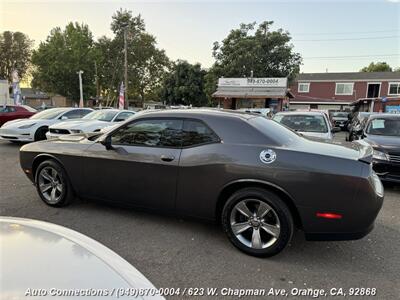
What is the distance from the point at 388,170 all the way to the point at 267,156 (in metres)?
3.75

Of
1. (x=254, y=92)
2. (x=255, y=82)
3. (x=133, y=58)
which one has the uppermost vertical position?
(x=133, y=58)

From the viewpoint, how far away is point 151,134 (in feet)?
12.6

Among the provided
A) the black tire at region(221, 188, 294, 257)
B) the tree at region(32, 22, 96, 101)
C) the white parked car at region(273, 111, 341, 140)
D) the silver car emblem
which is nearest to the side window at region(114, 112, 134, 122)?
the white parked car at region(273, 111, 341, 140)

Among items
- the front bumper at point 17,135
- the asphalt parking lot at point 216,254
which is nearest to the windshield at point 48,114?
the front bumper at point 17,135

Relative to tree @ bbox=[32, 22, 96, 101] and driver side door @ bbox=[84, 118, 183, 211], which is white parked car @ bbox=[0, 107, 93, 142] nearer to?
driver side door @ bbox=[84, 118, 183, 211]

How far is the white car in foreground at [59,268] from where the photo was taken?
1488 mm

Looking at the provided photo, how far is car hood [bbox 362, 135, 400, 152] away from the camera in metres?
5.62

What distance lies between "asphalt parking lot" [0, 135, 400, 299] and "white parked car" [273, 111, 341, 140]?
10.4 feet

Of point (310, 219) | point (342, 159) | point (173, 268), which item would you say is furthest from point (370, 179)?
point (173, 268)

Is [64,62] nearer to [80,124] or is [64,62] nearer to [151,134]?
[80,124]

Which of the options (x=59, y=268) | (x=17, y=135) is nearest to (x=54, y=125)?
(x=17, y=135)

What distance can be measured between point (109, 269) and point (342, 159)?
240 centimetres

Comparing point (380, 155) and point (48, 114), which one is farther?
point (48, 114)

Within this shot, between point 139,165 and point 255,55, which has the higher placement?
point 255,55
